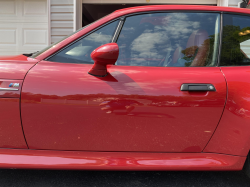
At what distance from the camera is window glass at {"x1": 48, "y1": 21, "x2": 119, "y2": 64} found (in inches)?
66.6

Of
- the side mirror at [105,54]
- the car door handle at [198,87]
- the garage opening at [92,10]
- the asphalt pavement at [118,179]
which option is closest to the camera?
the side mirror at [105,54]

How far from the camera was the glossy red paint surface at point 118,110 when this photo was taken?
60.0 inches

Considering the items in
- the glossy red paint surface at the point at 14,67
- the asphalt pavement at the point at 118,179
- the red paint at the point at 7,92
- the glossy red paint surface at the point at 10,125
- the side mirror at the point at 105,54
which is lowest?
the asphalt pavement at the point at 118,179

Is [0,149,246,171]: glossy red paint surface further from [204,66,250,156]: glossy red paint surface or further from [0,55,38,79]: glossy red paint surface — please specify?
[0,55,38,79]: glossy red paint surface

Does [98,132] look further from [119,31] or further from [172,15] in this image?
[172,15]

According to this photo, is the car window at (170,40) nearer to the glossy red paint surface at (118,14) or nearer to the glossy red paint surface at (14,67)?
the glossy red paint surface at (118,14)

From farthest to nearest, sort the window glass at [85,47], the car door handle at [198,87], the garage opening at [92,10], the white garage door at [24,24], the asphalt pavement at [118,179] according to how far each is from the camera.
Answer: the garage opening at [92,10], the white garage door at [24,24], the asphalt pavement at [118,179], the window glass at [85,47], the car door handle at [198,87]

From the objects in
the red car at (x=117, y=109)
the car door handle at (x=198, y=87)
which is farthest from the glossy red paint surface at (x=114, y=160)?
the car door handle at (x=198, y=87)

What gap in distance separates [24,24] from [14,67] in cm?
522

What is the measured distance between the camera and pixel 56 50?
5.55ft

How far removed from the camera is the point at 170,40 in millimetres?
1775

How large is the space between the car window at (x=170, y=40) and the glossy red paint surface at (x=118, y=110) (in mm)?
159

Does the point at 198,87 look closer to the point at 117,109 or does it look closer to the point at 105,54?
the point at 117,109

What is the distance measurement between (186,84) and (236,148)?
627 mm
